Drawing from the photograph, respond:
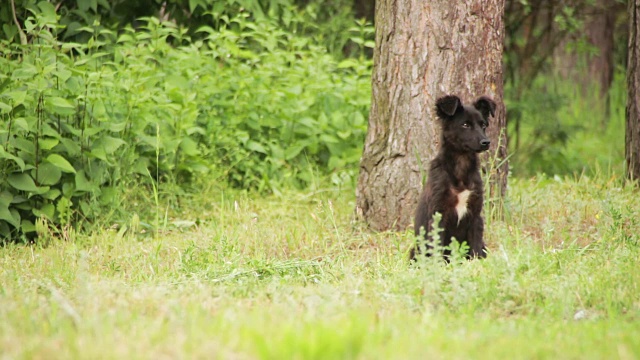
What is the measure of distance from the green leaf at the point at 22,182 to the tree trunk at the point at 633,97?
19.7 ft

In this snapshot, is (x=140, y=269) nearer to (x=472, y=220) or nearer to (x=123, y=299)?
(x=123, y=299)

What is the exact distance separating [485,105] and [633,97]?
2.84 meters

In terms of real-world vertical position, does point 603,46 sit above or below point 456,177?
above

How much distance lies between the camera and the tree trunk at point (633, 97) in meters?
8.40

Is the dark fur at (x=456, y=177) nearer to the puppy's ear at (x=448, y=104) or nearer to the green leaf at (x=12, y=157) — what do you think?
the puppy's ear at (x=448, y=104)

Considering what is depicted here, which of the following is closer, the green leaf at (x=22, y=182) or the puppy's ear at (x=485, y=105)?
the puppy's ear at (x=485, y=105)

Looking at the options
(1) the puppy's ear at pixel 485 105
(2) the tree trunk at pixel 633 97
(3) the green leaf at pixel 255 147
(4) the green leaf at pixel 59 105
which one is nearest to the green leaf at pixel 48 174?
(4) the green leaf at pixel 59 105

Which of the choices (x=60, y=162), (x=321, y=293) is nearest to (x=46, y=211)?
(x=60, y=162)

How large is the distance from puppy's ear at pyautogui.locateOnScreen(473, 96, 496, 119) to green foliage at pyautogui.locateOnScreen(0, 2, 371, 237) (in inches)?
99.7

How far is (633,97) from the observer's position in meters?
8.52

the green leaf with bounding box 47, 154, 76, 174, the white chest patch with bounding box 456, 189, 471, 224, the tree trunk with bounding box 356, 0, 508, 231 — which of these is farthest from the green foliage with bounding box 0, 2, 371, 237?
the white chest patch with bounding box 456, 189, 471, 224

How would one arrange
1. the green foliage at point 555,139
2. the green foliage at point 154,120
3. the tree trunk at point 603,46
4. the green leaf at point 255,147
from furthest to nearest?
the tree trunk at point 603,46, the green foliage at point 555,139, the green leaf at point 255,147, the green foliage at point 154,120

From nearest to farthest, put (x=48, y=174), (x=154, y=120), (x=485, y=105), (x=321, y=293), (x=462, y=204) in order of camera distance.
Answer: (x=321, y=293), (x=462, y=204), (x=485, y=105), (x=48, y=174), (x=154, y=120)

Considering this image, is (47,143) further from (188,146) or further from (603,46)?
(603,46)
